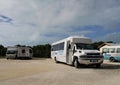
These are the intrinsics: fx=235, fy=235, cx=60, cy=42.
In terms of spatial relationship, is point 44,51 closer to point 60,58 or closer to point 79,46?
point 60,58

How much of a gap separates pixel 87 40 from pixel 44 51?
33.0m

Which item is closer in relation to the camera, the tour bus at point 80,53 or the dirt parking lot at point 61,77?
the dirt parking lot at point 61,77

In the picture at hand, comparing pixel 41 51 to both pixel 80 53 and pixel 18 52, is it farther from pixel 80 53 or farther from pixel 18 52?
pixel 80 53

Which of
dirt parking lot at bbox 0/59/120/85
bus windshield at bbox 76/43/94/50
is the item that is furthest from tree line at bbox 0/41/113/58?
dirt parking lot at bbox 0/59/120/85

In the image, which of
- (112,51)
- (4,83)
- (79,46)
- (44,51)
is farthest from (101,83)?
(44,51)

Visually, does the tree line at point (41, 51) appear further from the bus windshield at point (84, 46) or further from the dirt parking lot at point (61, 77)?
the dirt parking lot at point (61, 77)

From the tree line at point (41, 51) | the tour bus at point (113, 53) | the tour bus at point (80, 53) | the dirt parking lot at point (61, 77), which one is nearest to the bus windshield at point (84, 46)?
the tour bus at point (80, 53)

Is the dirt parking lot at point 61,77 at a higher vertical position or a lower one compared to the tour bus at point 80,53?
lower

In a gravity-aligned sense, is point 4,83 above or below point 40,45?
below

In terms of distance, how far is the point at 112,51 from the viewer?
34.0 m

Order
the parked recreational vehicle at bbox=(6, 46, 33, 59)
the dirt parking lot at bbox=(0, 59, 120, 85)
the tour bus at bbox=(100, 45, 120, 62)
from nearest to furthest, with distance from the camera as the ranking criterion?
the dirt parking lot at bbox=(0, 59, 120, 85) → the tour bus at bbox=(100, 45, 120, 62) → the parked recreational vehicle at bbox=(6, 46, 33, 59)

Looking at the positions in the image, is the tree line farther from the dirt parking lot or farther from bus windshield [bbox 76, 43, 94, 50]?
the dirt parking lot

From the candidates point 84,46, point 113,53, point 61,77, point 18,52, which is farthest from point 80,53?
point 18,52

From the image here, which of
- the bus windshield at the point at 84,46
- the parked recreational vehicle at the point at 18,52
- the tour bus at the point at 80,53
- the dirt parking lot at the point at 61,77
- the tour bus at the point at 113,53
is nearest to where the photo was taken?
the dirt parking lot at the point at 61,77
